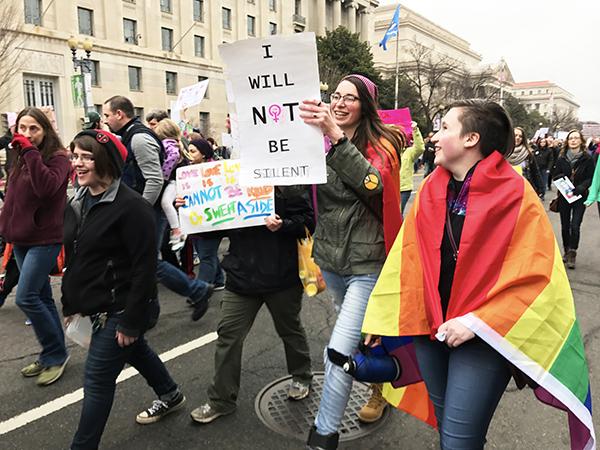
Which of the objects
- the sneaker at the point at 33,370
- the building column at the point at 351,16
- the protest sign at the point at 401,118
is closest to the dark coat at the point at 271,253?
the sneaker at the point at 33,370

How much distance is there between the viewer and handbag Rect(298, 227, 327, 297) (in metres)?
3.11

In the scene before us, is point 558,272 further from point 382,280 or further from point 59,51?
point 59,51

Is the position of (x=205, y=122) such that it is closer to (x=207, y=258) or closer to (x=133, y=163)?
(x=207, y=258)

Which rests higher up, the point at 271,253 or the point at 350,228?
the point at 350,228

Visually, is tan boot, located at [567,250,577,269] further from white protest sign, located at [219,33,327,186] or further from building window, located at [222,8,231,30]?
building window, located at [222,8,231,30]

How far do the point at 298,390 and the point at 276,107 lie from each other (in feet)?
6.30

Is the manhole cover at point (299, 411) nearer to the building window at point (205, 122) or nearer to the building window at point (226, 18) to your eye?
the building window at point (205, 122)

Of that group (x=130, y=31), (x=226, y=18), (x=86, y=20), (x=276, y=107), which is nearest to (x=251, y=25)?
(x=226, y=18)

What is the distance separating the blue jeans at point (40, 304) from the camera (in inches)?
147

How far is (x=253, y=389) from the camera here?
141 inches

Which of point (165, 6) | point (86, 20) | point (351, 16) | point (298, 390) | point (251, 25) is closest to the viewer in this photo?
point (298, 390)

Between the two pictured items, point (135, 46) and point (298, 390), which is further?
point (135, 46)

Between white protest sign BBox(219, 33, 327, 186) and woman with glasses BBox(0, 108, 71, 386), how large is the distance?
1.87 m

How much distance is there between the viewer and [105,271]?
264cm
